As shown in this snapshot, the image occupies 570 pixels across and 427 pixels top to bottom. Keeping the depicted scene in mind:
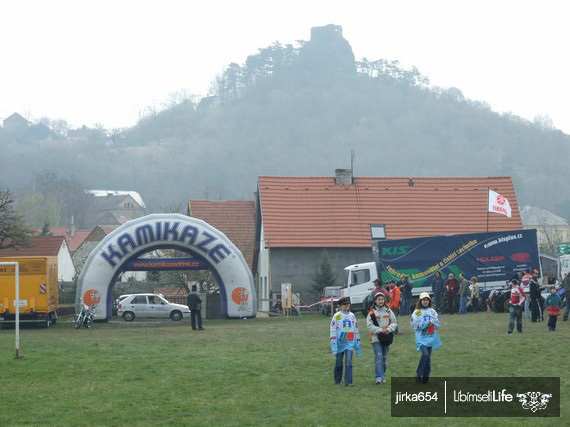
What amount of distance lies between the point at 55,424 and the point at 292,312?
37.5m

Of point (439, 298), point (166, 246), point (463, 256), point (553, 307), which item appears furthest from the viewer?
point (166, 246)

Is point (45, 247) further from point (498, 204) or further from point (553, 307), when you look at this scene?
point (553, 307)

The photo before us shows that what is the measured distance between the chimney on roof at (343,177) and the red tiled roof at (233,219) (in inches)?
356

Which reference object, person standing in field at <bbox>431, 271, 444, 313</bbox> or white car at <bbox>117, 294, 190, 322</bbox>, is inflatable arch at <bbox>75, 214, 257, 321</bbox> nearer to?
white car at <bbox>117, 294, 190, 322</bbox>

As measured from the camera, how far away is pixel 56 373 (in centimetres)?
2034

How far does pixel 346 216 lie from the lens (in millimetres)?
55594

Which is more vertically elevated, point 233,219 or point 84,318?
point 233,219

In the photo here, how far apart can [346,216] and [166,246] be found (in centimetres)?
1376

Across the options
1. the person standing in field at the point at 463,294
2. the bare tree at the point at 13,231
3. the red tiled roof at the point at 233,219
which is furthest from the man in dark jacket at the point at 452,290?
the red tiled roof at the point at 233,219

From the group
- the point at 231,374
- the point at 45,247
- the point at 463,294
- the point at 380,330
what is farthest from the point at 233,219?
the point at 380,330

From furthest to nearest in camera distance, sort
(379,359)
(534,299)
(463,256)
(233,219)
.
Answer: (233,219)
(463,256)
(534,299)
(379,359)

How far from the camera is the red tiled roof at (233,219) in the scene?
6494 centimetres

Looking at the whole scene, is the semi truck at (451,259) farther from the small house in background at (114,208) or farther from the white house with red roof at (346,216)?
the small house in background at (114,208)

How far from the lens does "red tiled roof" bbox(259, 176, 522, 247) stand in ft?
179
